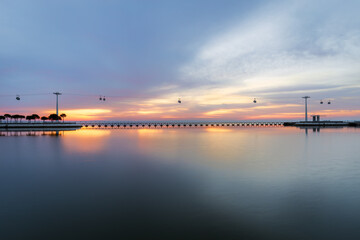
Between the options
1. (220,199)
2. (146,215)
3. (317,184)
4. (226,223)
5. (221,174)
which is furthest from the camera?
(221,174)

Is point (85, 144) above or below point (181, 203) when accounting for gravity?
above

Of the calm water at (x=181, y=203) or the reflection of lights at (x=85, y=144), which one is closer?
the calm water at (x=181, y=203)

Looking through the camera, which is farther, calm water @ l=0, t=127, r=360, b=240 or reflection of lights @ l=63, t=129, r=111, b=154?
reflection of lights @ l=63, t=129, r=111, b=154

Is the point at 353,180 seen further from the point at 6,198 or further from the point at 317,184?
the point at 6,198

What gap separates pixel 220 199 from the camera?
9.28 metres

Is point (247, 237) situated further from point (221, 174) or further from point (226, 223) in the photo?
point (221, 174)

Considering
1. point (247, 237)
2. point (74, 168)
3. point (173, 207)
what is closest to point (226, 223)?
point (247, 237)

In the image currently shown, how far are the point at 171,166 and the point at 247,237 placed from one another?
1059cm

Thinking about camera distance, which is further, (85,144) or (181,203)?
(85,144)

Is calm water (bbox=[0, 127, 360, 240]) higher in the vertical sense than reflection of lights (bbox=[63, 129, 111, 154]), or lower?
lower

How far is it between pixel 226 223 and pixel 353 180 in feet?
31.4

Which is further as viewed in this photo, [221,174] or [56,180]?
[221,174]

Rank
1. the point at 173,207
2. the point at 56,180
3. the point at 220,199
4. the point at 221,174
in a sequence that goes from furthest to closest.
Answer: the point at 221,174 → the point at 56,180 → the point at 220,199 → the point at 173,207

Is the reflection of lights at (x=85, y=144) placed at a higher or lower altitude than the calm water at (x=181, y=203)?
higher
